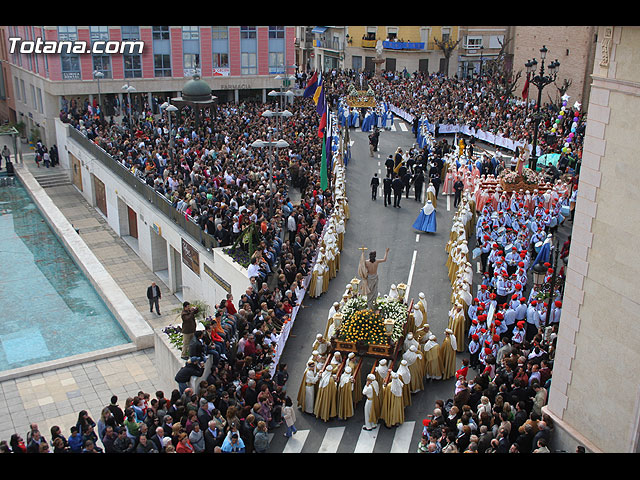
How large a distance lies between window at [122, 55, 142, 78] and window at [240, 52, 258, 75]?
685cm

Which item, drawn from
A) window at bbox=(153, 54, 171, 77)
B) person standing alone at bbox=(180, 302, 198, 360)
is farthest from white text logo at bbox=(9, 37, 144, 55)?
person standing alone at bbox=(180, 302, 198, 360)

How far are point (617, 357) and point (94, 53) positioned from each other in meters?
39.4

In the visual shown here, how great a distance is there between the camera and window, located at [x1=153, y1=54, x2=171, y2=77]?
4531 cm

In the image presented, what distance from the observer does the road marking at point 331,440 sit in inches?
516

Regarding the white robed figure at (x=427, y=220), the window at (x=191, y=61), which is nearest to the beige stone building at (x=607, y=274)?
the white robed figure at (x=427, y=220)

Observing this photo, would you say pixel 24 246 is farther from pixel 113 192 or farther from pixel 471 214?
pixel 471 214

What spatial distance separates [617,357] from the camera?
1038 cm

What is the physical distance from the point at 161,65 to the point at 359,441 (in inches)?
1455

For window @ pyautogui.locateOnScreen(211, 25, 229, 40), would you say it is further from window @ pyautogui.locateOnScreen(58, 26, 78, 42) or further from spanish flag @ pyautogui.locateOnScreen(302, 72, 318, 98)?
spanish flag @ pyautogui.locateOnScreen(302, 72, 318, 98)

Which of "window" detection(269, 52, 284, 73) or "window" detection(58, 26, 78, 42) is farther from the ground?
"window" detection(58, 26, 78, 42)

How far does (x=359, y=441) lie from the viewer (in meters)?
13.4

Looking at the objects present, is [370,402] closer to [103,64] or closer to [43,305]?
[43,305]

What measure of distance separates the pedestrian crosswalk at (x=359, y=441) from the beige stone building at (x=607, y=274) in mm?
3082

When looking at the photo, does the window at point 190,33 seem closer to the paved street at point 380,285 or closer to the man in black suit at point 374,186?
the paved street at point 380,285
